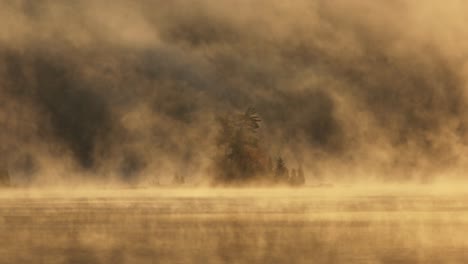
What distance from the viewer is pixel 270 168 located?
60.1 m

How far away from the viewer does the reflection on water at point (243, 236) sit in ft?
74.8

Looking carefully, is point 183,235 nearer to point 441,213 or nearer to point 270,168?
point 441,213

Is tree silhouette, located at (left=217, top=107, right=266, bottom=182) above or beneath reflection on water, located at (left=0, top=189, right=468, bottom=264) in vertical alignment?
above

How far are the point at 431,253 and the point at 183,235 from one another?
816 cm

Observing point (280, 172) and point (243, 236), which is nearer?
point (243, 236)

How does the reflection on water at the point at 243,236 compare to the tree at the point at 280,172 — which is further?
the tree at the point at 280,172

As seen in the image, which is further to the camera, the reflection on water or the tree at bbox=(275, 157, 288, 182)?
the tree at bbox=(275, 157, 288, 182)

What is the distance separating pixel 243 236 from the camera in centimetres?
2825

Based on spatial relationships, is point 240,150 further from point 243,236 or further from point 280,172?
point 243,236

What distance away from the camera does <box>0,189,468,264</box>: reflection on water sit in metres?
22.8

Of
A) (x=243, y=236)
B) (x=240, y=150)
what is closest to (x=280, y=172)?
(x=240, y=150)

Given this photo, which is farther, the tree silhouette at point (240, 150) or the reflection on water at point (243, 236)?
the tree silhouette at point (240, 150)

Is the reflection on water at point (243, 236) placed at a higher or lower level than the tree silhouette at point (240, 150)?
lower

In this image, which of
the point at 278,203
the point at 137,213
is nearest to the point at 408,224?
the point at 137,213
